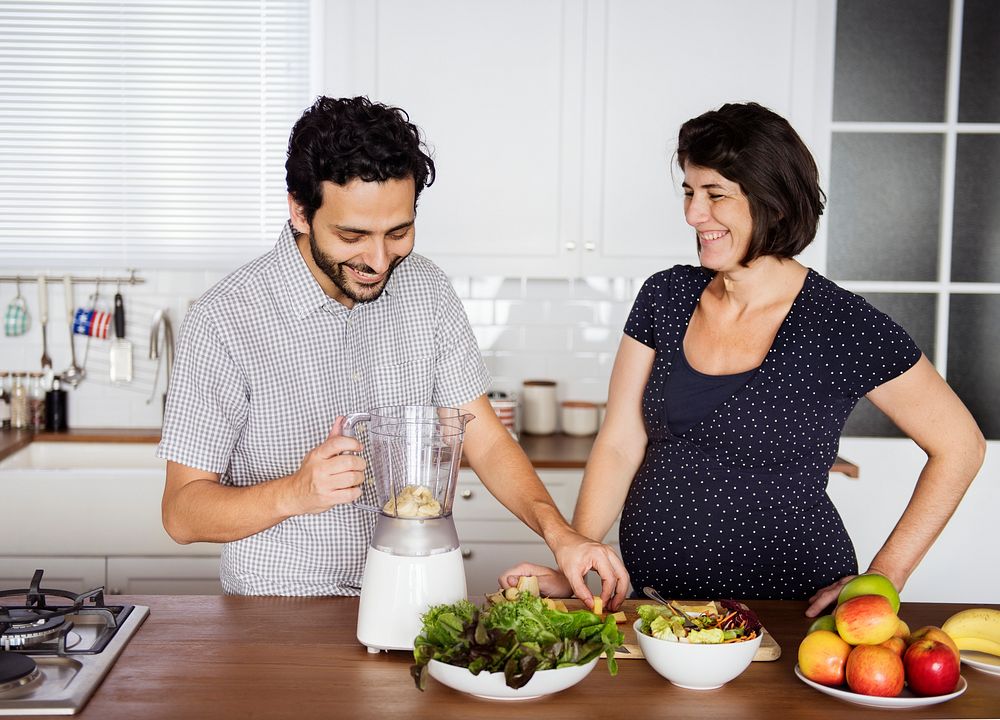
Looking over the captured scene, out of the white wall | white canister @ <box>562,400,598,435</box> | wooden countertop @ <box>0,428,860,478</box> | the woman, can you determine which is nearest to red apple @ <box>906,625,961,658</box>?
the woman

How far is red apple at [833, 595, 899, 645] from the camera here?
53.1 inches

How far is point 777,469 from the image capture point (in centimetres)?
186

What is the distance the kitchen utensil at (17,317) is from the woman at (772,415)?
2559mm

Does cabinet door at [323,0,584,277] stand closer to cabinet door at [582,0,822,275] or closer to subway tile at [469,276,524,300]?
cabinet door at [582,0,822,275]

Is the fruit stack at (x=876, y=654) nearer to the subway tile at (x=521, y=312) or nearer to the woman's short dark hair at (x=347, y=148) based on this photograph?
the woman's short dark hair at (x=347, y=148)

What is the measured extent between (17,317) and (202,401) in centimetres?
217

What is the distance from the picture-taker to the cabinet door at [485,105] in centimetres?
319

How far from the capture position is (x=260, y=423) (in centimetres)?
182

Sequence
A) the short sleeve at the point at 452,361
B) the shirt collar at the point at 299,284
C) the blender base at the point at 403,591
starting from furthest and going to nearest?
the short sleeve at the point at 452,361, the shirt collar at the point at 299,284, the blender base at the point at 403,591

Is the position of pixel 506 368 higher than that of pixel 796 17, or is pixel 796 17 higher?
pixel 796 17

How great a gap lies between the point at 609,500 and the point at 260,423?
28.1 inches

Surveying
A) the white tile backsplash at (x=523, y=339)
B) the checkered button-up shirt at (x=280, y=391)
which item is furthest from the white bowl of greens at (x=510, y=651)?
the white tile backsplash at (x=523, y=339)

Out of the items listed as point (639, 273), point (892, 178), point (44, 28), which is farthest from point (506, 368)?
point (44, 28)

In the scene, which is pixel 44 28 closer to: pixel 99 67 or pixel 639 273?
pixel 99 67
